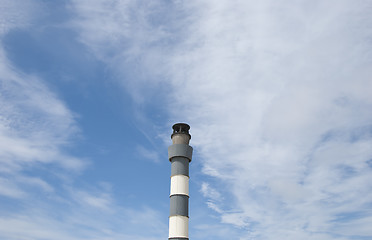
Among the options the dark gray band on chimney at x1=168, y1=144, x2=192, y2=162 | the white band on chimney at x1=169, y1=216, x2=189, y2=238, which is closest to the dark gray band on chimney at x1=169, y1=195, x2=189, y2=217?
the white band on chimney at x1=169, y1=216, x2=189, y2=238

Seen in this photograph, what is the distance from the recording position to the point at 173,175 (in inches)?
1810

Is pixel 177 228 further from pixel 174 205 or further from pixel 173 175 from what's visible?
pixel 173 175

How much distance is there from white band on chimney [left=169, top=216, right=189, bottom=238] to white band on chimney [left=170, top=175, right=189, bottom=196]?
3.16 meters

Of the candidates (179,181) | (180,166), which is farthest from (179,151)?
(179,181)

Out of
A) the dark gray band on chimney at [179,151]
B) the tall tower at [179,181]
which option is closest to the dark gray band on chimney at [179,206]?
the tall tower at [179,181]

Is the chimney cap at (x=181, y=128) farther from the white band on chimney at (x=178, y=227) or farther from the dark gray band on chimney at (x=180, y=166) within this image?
the white band on chimney at (x=178, y=227)

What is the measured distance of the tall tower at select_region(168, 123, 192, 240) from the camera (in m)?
43.4

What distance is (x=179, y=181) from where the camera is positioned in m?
45.1

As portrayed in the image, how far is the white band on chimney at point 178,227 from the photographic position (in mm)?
42938

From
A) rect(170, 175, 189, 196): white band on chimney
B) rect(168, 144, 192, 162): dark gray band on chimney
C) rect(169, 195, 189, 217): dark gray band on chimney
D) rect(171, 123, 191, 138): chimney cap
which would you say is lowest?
rect(169, 195, 189, 217): dark gray band on chimney

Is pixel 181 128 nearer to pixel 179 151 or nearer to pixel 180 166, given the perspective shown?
pixel 179 151

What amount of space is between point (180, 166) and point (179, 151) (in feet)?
6.57

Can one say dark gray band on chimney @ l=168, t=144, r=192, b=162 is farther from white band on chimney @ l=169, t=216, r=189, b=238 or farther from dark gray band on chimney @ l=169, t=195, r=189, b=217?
white band on chimney @ l=169, t=216, r=189, b=238

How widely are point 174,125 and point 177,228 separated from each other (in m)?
14.0
